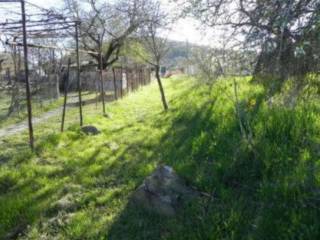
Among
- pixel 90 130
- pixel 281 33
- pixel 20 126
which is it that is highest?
pixel 281 33

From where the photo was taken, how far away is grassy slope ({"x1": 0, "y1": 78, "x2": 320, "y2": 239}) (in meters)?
3.75

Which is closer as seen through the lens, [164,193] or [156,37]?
[164,193]

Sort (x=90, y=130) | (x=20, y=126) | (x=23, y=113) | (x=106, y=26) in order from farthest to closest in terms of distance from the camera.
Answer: (x=106, y=26)
(x=23, y=113)
(x=20, y=126)
(x=90, y=130)

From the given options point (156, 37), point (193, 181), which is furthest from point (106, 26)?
point (193, 181)

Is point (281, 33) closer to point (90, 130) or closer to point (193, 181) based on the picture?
point (193, 181)

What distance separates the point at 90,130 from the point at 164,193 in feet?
17.0

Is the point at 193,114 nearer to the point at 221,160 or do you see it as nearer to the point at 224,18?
the point at 221,160

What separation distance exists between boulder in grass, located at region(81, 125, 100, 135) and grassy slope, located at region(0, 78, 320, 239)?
117cm

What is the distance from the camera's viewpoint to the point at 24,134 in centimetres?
943

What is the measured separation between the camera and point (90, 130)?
30.0 ft

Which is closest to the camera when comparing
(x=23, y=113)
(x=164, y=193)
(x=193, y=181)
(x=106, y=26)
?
(x=164, y=193)

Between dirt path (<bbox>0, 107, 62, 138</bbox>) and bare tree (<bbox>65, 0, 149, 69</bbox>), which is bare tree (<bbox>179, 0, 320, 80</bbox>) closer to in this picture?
dirt path (<bbox>0, 107, 62, 138</bbox>)

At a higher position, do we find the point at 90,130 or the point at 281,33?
the point at 281,33

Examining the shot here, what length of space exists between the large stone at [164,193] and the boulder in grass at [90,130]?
474cm
